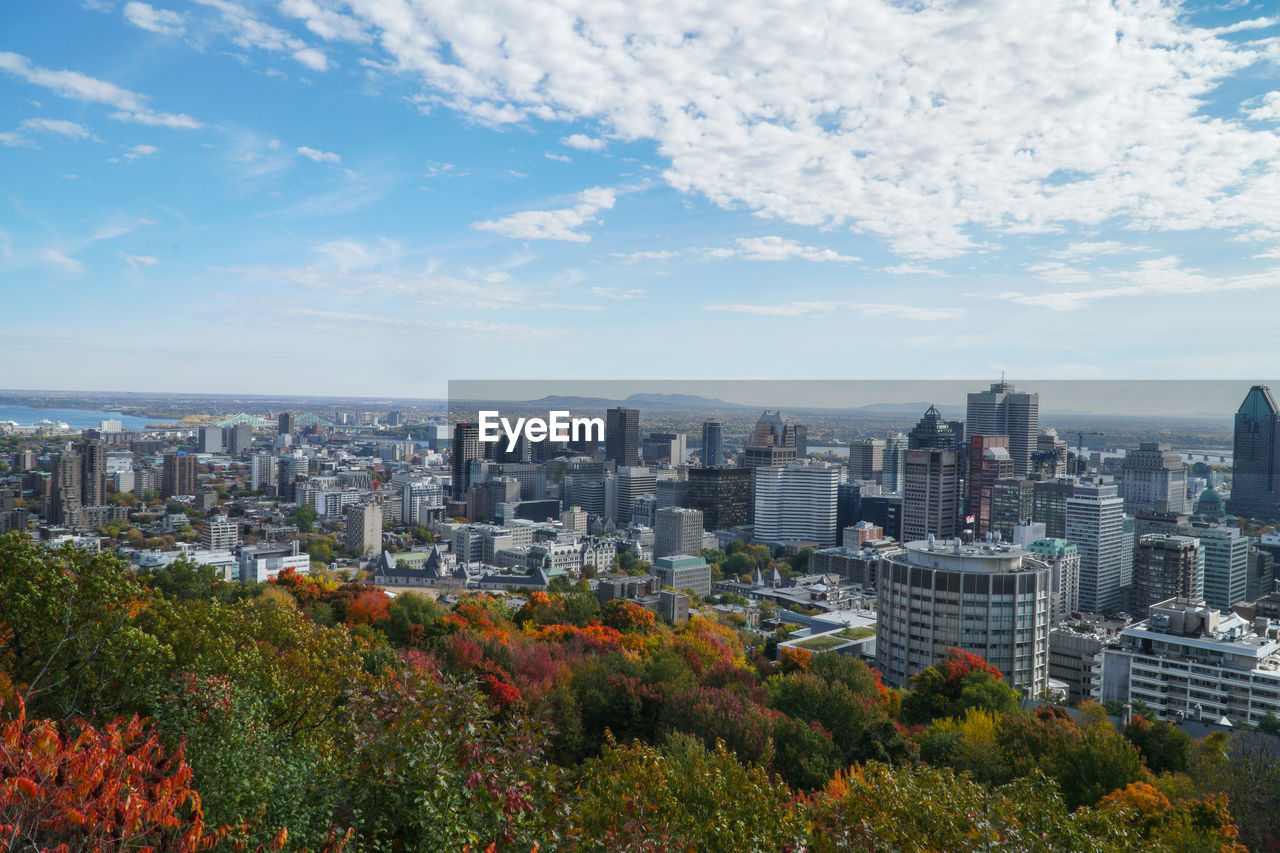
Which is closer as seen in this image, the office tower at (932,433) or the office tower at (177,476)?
the office tower at (177,476)

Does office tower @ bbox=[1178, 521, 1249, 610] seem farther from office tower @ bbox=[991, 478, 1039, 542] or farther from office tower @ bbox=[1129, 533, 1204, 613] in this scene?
office tower @ bbox=[991, 478, 1039, 542]

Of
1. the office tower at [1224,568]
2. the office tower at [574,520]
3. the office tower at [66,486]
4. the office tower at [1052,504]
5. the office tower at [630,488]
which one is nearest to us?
the office tower at [1224,568]

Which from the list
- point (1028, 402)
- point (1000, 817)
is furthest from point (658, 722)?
point (1028, 402)

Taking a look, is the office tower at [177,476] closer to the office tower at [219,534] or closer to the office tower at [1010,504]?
the office tower at [219,534]

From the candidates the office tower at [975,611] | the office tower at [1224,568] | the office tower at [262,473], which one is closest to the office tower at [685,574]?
the office tower at [975,611]

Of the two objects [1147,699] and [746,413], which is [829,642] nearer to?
[1147,699]
